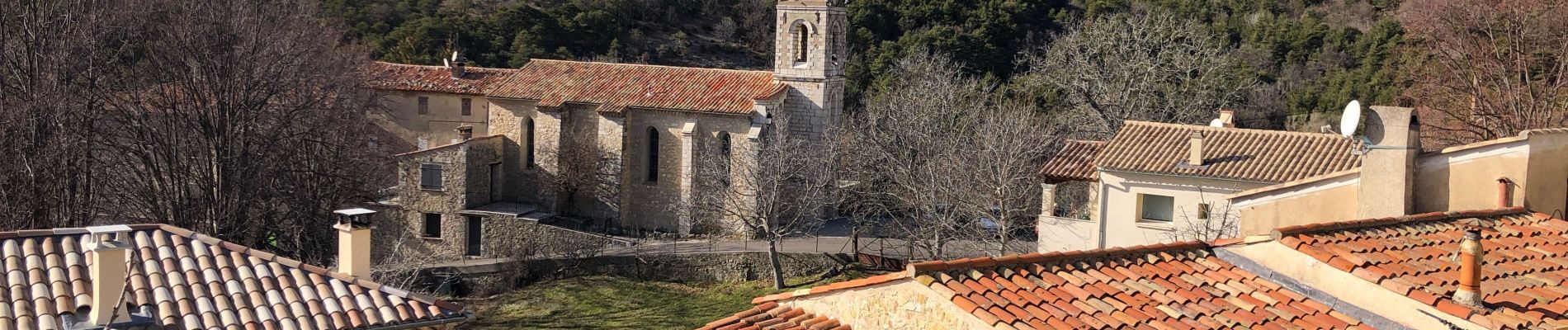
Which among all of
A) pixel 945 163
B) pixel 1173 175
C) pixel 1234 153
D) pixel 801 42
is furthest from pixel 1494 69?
pixel 801 42

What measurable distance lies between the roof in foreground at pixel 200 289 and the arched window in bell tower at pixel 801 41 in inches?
1033

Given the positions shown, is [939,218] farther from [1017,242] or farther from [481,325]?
[481,325]

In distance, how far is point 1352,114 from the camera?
537 inches

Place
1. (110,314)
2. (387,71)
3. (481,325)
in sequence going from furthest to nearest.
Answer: (387,71), (481,325), (110,314)

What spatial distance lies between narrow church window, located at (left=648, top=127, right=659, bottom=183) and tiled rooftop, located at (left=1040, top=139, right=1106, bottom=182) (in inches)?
508

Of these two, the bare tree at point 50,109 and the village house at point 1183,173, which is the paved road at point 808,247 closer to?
the village house at point 1183,173

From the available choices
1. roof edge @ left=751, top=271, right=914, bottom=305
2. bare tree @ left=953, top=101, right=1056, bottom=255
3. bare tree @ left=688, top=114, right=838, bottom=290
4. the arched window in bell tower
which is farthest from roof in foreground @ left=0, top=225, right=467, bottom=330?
the arched window in bell tower

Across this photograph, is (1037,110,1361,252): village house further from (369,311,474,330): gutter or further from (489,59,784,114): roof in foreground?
(369,311,474,330): gutter

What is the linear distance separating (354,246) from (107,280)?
9.07 ft

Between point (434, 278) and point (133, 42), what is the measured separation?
28.1 feet

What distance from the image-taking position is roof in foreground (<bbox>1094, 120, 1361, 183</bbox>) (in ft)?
86.7

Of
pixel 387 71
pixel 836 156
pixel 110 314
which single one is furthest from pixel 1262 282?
pixel 387 71

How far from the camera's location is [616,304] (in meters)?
33.9

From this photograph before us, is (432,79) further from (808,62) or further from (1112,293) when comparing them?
(1112,293)
